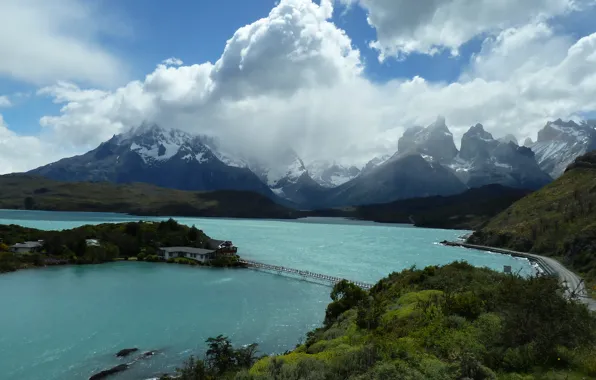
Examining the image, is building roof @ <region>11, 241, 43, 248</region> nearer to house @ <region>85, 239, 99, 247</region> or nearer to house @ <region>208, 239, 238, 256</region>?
house @ <region>85, 239, 99, 247</region>

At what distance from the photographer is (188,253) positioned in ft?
340

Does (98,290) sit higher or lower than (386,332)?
lower

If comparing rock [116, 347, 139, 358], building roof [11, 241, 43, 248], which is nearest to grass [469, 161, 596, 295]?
rock [116, 347, 139, 358]

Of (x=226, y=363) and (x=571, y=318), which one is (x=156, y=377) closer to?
(x=226, y=363)

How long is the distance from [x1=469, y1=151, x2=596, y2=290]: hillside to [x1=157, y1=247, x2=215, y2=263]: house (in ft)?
265

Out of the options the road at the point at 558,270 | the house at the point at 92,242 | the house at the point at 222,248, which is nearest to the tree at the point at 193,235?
the house at the point at 222,248

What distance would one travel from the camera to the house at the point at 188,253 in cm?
10173

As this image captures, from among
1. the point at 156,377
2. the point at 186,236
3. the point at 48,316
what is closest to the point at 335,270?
the point at 186,236

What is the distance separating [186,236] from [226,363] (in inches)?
3647

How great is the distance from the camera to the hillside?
87.4 m

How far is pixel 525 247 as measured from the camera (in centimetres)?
12962

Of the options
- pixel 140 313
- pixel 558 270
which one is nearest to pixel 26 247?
pixel 140 313

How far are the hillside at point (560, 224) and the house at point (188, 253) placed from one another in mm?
80840

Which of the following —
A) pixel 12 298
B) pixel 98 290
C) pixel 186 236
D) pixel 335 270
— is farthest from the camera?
pixel 186 236
